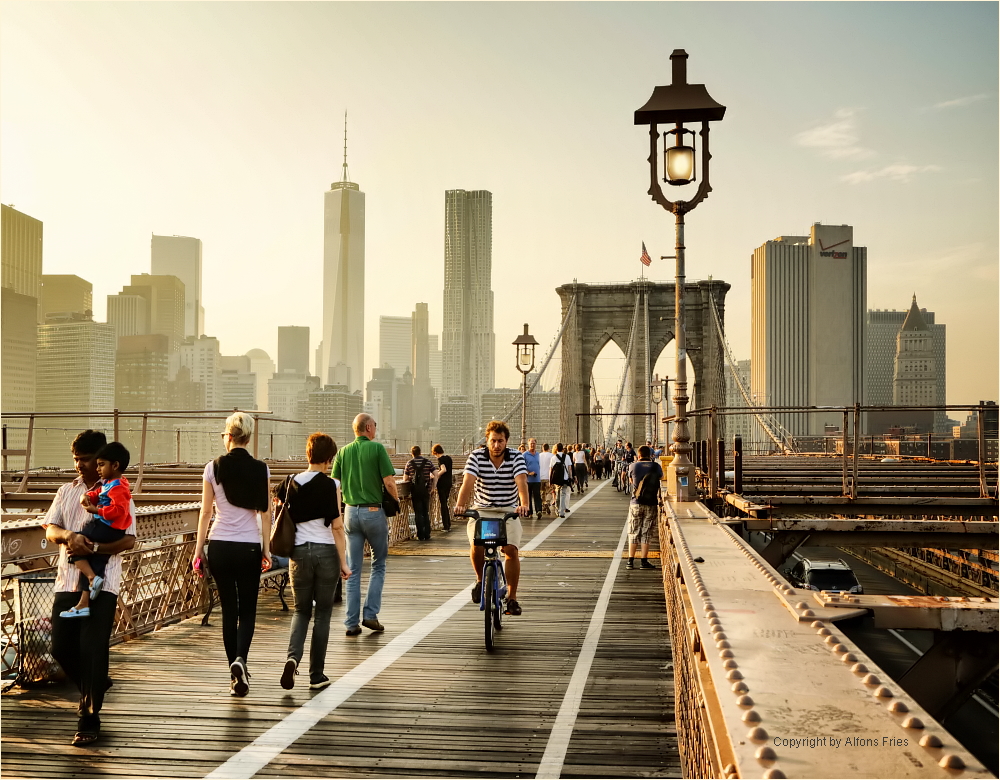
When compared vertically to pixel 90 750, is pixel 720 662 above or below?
above

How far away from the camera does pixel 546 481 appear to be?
22.3 m

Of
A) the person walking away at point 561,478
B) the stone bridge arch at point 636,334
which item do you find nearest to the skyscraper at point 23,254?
the stone bridge arch at point 636,334

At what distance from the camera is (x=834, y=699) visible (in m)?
2.29

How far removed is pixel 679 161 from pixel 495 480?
5097 mm

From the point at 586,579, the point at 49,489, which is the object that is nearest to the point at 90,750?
the point at 586,579

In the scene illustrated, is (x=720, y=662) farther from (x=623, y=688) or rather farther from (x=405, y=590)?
(x=405, y=590)

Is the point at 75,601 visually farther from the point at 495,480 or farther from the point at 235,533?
the point at 495,480

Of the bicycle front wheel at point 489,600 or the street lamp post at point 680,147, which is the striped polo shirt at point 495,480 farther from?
the street lamp post at point 680,147

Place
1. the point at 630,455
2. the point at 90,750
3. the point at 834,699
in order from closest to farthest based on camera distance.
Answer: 1. the point at 834,699
2. the point at 90,750
3. the point at 630,455

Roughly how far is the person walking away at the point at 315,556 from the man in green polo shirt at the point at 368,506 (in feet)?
5.34

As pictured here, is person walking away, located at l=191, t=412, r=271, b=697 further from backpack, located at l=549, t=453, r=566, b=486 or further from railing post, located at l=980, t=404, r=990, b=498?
backpack, located at l=549, t=453, r=566, b=486

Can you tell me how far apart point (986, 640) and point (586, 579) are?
22.7ft

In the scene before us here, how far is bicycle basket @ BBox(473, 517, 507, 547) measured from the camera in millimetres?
7262

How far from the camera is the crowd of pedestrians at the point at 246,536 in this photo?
4.80 m
